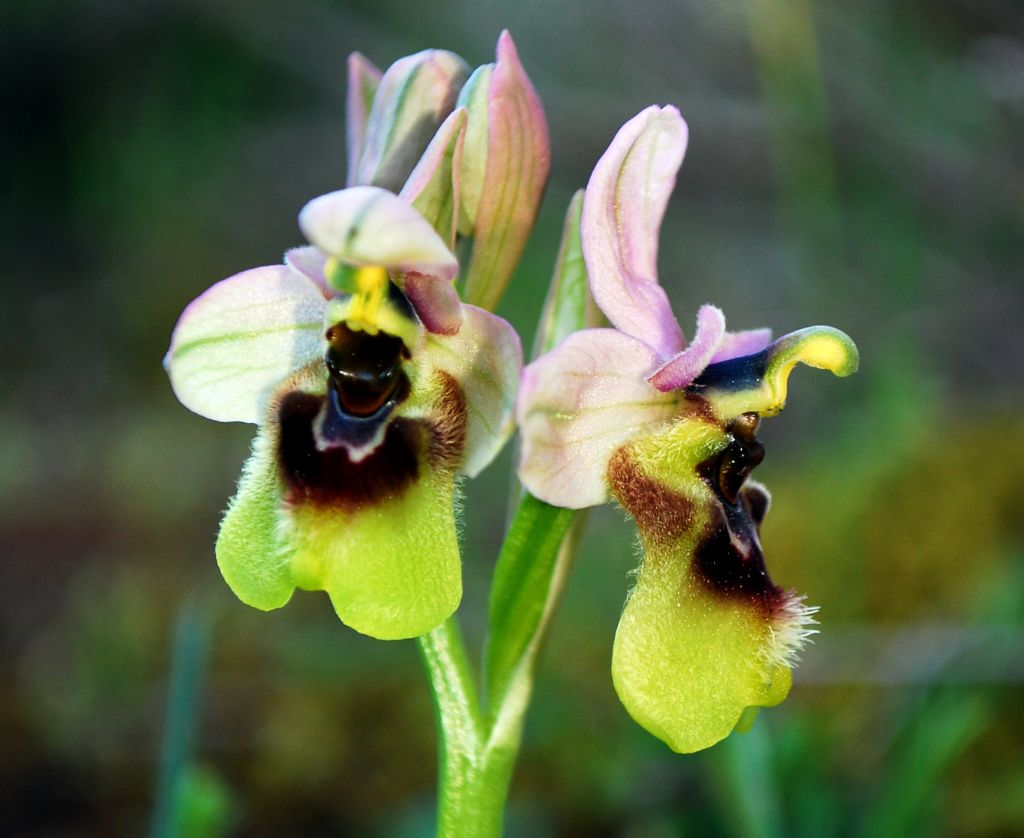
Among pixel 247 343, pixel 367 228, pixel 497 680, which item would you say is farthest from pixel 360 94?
pixel 497 680

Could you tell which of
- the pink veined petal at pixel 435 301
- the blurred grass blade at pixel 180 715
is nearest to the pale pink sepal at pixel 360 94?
the pink veined petal at pixel 435 301

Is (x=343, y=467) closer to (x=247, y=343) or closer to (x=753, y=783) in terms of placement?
(x=247, y=343)

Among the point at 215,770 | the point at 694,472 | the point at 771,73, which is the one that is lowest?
the point at 215,770

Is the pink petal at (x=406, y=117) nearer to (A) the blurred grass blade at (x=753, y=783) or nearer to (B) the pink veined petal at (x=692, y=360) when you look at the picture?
(B) the pink veined petal at (x=692, y=360)

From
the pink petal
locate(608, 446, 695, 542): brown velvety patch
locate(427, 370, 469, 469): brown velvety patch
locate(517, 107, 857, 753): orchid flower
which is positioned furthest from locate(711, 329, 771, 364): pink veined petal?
the pink petal

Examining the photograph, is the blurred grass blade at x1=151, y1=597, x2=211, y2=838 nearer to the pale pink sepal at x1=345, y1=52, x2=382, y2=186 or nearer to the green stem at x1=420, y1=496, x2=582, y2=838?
the green stem at x1=420, y1=496, x2=582, y2=838

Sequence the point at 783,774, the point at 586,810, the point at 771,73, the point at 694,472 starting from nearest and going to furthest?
the point at 694,472
the point at 783,774
the point at 586,810
the point at 771,73

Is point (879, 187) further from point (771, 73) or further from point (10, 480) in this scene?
point (10, 480)

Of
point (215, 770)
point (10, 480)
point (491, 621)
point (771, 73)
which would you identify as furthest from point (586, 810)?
point (10, 480)
